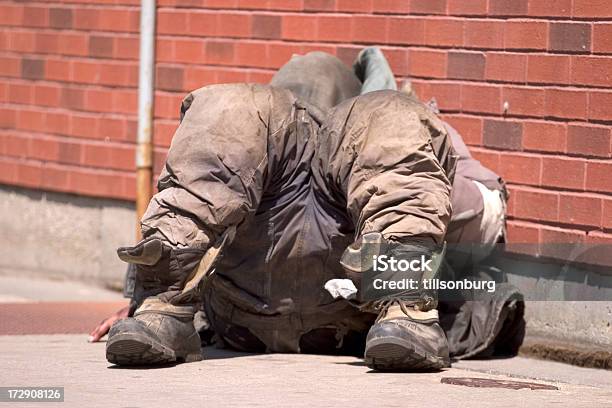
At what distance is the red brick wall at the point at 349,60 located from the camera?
19.6 ft

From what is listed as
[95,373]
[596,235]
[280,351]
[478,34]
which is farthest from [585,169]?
[95,373]

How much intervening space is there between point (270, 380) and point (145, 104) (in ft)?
10.4

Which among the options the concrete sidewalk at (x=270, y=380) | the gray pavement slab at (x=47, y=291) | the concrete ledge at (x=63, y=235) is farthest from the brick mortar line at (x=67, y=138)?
the concrete sidewalk at (x=270, y=380)

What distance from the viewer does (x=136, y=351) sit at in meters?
5.00

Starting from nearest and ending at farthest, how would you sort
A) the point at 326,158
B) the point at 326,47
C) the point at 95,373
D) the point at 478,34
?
the point at 95,373 → the point at 326,158 → the point at 478,34 → the point at 326,47

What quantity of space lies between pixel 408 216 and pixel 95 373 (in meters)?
1.22

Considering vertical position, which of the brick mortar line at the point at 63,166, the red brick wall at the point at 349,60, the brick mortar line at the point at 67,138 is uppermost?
the red brick wall at the point at 349,60

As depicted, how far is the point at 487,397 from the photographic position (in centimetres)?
461

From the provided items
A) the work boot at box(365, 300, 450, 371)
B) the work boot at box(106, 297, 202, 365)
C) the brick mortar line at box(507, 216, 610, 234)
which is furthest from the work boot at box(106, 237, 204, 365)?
the brick mortar line at box(507, 216, 610, 234)

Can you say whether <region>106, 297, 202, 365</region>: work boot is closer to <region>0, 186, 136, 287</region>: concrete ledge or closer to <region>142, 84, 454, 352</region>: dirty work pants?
<region>142, 84, 454, 352</region>: dirty work pants

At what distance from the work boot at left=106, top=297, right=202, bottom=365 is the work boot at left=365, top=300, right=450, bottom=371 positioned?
674mm

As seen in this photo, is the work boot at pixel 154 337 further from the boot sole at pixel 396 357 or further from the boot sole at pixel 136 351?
the boot sole at pixel 396 357

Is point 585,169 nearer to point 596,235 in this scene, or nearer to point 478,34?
point 596,235

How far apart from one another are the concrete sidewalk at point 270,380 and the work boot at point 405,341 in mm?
52
